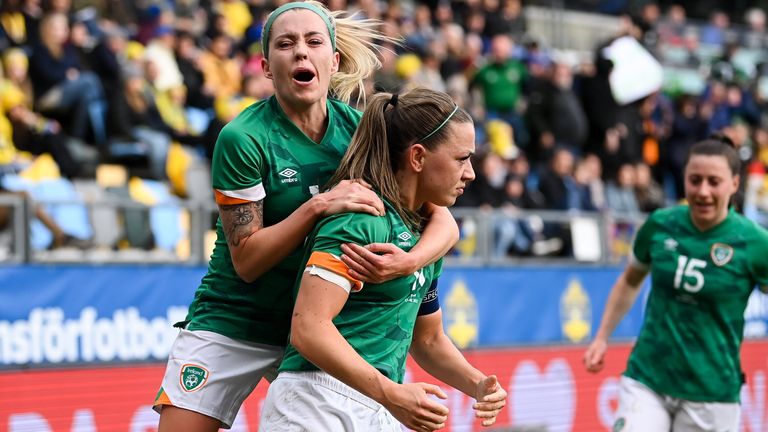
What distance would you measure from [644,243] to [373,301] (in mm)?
3591

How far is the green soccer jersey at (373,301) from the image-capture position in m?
3.73

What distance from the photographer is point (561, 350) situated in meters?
11.3

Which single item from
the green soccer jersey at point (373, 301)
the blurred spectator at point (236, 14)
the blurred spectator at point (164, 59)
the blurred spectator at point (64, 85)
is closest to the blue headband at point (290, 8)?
the green soccer jersey at point (373, 301)

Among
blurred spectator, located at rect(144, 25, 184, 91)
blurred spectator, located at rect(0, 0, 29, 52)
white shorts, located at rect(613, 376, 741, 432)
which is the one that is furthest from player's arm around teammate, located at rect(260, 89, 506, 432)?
blurred spectator, located at rect(144, 25, 184, 91)

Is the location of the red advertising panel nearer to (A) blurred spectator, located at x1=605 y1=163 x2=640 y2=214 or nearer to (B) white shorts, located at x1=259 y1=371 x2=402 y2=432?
(A) blurred spectator, located at x1=605 y1=163 x2=640 y2=214

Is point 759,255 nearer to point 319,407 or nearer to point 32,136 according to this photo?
point 319,407

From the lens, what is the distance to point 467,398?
10398 mm

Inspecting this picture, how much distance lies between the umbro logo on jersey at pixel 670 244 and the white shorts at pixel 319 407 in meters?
3.48

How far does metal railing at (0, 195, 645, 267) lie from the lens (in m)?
8.16

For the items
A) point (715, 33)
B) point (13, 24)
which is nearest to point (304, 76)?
point (13, 24)

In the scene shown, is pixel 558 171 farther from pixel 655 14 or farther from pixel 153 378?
pixel 655 14

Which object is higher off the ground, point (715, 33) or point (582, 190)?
point (715, 33)

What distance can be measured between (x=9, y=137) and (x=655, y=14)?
1415 centimetres

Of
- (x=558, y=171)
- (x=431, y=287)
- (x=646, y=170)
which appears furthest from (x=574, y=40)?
(x=431, y=287)
